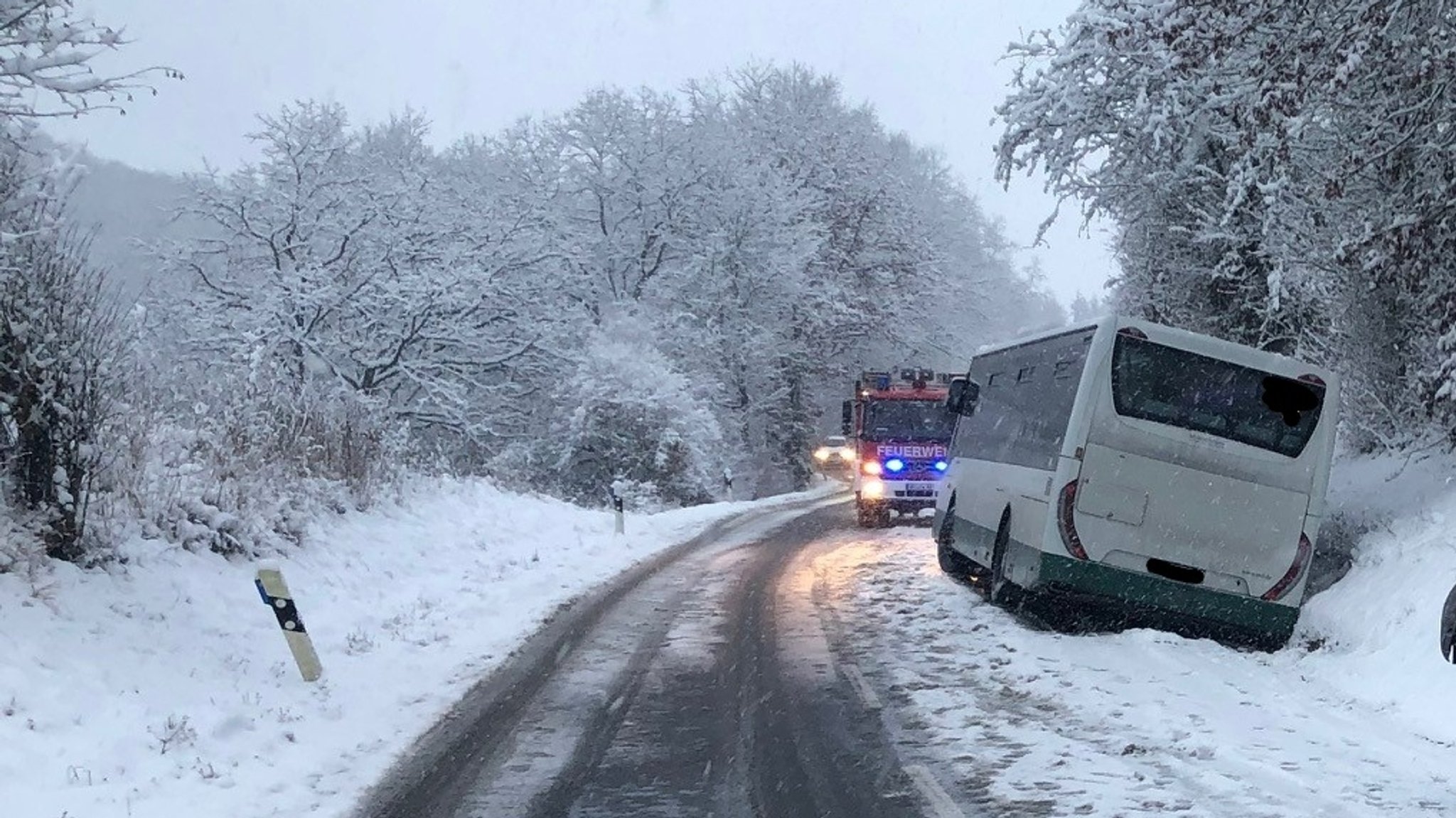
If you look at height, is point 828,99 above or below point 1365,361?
above

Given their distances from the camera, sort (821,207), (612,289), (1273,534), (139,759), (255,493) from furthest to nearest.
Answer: (821,207), (612,289), (255,493), (1273,534), (139,759)

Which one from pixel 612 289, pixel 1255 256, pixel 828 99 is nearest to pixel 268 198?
pixel 612 289

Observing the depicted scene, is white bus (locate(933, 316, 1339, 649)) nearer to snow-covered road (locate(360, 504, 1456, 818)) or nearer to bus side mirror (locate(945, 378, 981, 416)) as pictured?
snow-covered road (locate(360, 504, 1456, 818))

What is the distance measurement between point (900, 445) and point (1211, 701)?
16.5 metres

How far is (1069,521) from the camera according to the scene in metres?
10.9

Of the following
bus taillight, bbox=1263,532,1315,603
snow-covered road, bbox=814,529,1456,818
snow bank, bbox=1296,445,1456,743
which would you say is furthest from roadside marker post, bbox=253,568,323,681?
bus taillight, bbox=1263,532,1315,603

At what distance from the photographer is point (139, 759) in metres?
6.98

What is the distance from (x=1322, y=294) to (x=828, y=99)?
126 ft

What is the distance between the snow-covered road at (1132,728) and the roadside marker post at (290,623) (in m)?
4.21

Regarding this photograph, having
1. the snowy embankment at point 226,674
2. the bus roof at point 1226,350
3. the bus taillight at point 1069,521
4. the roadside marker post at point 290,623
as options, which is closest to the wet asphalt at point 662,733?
the snowy embankment at point 226,674

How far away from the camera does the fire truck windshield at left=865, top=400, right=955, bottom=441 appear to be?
25.1 meters

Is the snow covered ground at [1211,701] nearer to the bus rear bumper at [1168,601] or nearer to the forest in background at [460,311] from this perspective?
the bus rear bumper at [1168,601]

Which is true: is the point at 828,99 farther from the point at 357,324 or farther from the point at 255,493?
the point at 255,493

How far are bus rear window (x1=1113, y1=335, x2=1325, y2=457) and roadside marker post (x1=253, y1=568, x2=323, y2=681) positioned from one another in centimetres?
698
